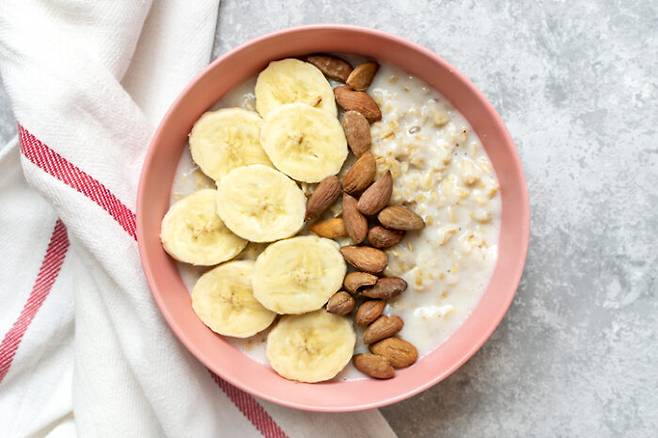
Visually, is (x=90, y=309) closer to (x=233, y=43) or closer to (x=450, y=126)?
(x=233, y=43)

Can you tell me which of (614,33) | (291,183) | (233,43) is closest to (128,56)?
(233,43)

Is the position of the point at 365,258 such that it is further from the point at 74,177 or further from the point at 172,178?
the point at 74,177

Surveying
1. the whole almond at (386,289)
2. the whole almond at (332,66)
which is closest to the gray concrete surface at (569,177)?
the whole almond at (332,66)

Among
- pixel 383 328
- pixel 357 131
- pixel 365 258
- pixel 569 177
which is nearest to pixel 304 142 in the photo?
pixel 357 131

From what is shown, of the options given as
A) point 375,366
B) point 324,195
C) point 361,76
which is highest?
point 361,76

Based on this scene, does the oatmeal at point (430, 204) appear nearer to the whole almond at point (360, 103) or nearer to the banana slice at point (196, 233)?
the whole almond at point (360, 103)

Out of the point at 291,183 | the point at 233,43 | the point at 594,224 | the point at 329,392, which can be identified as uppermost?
the point at 233,43
